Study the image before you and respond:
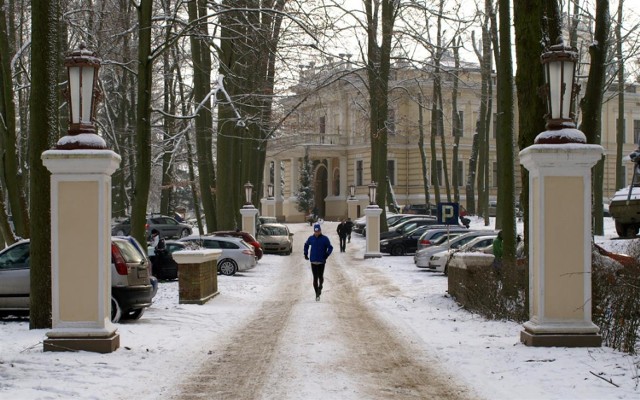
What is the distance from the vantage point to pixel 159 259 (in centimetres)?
2659

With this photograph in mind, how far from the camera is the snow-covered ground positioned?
8.70 meters

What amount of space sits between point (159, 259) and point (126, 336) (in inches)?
549

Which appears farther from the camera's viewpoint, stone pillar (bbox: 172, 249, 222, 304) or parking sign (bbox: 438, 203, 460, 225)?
parking sign (bbox: 438, 203, 460, 225)

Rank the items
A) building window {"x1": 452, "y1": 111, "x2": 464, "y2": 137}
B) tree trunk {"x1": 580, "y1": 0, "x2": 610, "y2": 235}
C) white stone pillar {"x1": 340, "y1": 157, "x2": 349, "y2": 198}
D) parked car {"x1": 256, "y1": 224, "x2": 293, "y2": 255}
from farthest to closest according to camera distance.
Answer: white stone pillar {"x1": 340, "y1": 157, "x2": 349, "y2": 198} → building window {"x1": 452, "y1": 111, "x2": 464, "y2": 137} → parked car {"x1": 256, "y1": 224, "x2": 293, "y2": 255} → tree trunk {"x1": 580, "y1": 0, "x2": 610, "y2": 235}

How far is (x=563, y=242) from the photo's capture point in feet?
36.0

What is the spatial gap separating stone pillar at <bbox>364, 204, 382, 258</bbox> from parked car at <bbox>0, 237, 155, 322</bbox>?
77.0 ft

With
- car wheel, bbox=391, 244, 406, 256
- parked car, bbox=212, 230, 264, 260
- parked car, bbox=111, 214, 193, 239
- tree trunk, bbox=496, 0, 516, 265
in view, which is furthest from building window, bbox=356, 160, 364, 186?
tree trunk, bbox=496, 0, 516, 265

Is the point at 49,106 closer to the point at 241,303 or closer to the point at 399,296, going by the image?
the point at 241,303

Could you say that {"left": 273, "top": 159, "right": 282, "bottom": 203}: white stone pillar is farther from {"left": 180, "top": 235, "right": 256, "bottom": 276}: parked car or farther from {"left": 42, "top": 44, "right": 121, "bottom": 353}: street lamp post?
{"left": 42, "top": 44, "right": 121, "bottom": 353}: street lamp post

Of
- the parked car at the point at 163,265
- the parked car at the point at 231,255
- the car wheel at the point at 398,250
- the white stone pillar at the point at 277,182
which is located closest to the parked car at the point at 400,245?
the car wheel at the point at 398,250

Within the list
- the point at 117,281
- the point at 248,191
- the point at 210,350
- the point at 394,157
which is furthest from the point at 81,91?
the point at 394,157

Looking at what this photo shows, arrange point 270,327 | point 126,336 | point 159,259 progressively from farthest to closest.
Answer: point 159,259, point 270,327, point 126,336

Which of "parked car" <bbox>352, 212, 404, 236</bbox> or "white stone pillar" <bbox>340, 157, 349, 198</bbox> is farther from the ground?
"white stone pillar" <bbox>340, 157, 349, 198</bbox>

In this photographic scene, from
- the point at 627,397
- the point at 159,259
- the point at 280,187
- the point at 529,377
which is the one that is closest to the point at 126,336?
the point at 529,377
